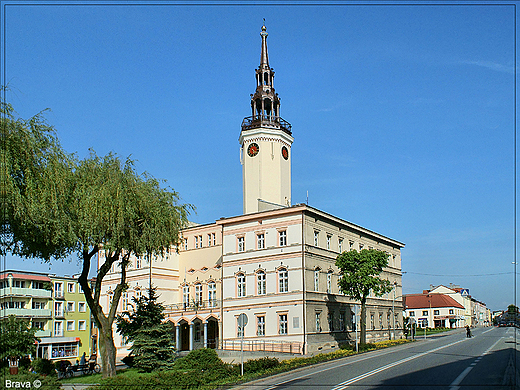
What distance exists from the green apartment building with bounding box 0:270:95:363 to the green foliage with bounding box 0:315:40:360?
41.4 metres

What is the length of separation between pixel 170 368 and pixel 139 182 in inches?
435

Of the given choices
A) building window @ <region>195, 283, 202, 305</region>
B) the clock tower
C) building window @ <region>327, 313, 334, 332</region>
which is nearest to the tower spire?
the clock tower

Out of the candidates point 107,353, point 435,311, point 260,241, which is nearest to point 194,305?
point 260,241

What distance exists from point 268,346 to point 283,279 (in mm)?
5542

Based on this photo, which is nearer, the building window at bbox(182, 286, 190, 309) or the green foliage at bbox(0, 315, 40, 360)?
the green foliage at bbox(0, 315, 40, 360)

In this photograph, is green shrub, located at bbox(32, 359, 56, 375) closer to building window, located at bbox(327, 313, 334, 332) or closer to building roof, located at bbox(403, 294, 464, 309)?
building window, located at bbox(327, 313, 334, 332)

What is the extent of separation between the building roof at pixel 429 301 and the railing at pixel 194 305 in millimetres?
85568

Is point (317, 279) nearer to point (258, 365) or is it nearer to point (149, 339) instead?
point (149, 339)

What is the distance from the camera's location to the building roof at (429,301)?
422 feet

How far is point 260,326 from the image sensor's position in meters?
45.4

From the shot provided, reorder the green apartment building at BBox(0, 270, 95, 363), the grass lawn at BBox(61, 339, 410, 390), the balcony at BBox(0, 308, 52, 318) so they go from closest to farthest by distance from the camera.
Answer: the grass lawn at BBox(61, 339, 410, 390), the balcony at BBox(0, 308, 52, 318), the green apartment building at BBox(0, 270, 95, 363)

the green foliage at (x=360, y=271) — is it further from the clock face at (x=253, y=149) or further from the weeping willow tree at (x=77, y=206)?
the weeping willow tree at (x=77, y=206)

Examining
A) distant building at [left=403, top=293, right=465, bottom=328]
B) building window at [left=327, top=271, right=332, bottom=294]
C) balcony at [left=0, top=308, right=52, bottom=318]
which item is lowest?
distant building at [left=403, top=293, right=465, bottom=328]

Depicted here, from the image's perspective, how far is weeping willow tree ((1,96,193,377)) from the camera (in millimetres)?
20328
